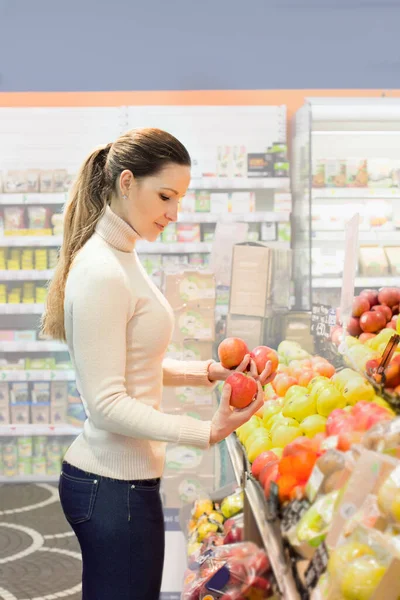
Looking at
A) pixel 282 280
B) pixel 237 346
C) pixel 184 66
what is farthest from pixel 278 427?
pixel 184 66

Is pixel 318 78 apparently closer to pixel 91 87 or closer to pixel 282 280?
pixel 91 87

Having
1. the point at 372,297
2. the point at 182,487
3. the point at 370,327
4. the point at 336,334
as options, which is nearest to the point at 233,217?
the point at 182,487

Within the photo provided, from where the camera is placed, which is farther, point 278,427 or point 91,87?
point 91,87

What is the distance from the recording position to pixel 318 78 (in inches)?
230

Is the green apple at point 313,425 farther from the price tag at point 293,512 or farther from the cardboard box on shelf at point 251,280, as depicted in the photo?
the cardboard box on shelf at point 251,280

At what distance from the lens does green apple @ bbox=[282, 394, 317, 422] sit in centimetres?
184

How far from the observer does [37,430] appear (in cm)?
553

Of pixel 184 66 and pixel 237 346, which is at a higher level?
pixel 184 66

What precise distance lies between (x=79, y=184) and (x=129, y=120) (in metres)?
4.04

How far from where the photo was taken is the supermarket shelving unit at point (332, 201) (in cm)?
533

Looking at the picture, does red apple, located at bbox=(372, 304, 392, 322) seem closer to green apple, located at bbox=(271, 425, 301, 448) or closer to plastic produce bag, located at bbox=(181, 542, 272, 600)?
green apple, located at bbox=(271, 425, 301, 448)

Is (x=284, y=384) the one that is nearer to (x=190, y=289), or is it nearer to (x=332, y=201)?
(x=190, y=289)

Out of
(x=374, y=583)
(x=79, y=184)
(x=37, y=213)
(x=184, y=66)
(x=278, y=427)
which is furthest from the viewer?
(x=184, y=66)

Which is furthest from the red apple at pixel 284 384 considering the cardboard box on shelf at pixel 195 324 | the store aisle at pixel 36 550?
the store aisle at pixel 36 550
